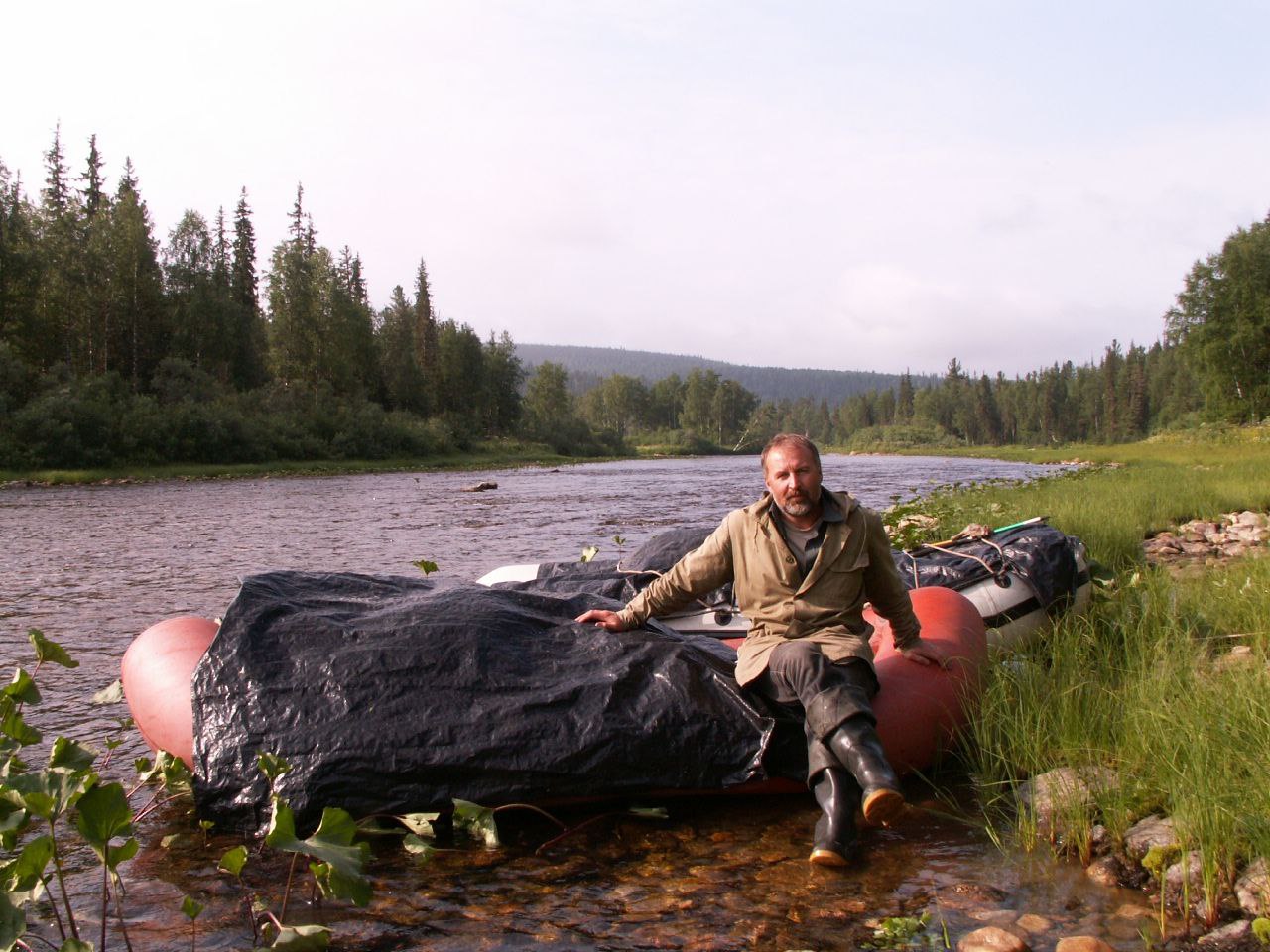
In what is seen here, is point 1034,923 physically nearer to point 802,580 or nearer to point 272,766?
point 802,580

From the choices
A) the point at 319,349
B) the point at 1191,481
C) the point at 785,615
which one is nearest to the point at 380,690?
the point at 785,615

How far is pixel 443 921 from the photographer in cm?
349

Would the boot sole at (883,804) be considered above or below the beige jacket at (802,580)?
below

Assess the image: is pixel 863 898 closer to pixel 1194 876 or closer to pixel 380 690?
pixel 1194 876

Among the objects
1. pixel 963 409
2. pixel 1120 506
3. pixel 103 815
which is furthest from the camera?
pixel 963 409

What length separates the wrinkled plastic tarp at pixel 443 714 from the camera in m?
4.18

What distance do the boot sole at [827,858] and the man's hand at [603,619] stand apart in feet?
4.99

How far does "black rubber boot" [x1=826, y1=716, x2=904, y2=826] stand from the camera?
3629 mm

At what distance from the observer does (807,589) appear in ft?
14.5

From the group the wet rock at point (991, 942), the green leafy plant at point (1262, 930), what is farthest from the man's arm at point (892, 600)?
the green leafy plant at point (1262, 930)

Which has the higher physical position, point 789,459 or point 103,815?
point 789,459

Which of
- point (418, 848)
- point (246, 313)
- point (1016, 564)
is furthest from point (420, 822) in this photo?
point (246, 313)

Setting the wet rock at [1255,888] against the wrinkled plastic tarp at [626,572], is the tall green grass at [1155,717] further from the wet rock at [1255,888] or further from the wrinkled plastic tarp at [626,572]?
the wrinkled plastic tarp at [626,572]

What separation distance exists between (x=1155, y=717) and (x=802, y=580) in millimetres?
1510
